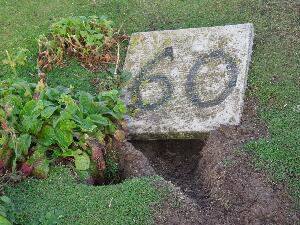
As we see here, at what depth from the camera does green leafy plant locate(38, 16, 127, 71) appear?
4938 mm

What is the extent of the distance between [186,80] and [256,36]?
2.75ft

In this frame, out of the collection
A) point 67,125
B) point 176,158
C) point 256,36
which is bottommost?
point 176,158

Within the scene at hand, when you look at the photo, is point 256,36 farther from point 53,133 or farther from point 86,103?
point 53,133

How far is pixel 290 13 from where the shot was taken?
5.05 metres

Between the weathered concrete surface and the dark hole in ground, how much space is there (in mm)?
103

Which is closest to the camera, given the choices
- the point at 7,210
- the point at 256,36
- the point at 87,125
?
the point at 7,210

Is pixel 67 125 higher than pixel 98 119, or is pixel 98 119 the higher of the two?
pixel 67 125

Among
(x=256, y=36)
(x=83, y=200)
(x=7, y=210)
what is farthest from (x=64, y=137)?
(x=256, y=36)

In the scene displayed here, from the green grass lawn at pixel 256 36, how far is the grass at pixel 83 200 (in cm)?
3

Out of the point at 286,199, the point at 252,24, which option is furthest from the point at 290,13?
the point at 286,199

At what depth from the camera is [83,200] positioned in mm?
3520

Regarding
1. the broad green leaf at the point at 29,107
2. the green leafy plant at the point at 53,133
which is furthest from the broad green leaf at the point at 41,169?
the broad green leaf at the point at 29,107

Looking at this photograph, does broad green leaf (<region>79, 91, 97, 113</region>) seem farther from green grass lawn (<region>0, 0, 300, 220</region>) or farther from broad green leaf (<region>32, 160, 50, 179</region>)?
green grass lawn (<region>0, 0, 300, 220</region>)

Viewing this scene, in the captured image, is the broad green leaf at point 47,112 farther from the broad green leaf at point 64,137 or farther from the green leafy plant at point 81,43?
the green leafy plant at point 81,43
